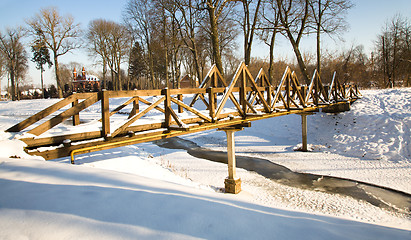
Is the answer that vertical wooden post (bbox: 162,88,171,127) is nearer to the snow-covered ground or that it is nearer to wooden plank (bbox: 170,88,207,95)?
wooden plank (bbox: 170,88,207,95)

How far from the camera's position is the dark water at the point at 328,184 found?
746 centimetres

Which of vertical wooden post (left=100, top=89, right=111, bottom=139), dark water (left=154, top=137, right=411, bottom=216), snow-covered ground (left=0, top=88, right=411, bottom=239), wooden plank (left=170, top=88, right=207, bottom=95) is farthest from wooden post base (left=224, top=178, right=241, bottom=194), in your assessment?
vertical wooden post (left=100, top=89, right=111, bottom=139)

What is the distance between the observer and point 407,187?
27.6 feet

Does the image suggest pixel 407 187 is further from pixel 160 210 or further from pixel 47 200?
pixel 47 200

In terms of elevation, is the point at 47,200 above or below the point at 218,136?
above

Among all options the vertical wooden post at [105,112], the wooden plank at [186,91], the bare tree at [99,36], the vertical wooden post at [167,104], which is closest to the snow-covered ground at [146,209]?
the vertical wooden post at [105,112]

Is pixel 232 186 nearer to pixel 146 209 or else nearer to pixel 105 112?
pixel 105 112

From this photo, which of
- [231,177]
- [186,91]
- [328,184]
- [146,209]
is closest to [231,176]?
[231,177]

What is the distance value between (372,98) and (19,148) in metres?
19.7

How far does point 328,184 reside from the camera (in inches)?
352

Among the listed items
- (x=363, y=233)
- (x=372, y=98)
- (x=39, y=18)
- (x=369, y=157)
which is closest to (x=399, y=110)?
(x=372, y=98)

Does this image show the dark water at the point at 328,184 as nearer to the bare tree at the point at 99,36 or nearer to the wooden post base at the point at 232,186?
the wooden post base at the point at 232,186

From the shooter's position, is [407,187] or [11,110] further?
[11,110]

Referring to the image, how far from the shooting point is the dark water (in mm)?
7460
